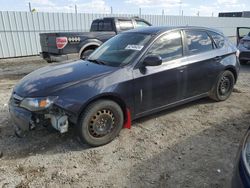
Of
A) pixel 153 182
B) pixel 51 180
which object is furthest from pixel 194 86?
pixel 51 180

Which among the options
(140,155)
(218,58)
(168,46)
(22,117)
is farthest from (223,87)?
(22,117)

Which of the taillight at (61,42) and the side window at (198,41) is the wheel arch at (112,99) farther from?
the taillight at (61,42)

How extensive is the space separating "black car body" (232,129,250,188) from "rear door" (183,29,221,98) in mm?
2552

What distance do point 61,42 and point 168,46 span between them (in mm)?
4282

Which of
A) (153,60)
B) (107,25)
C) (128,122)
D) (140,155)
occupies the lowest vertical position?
(140,155)

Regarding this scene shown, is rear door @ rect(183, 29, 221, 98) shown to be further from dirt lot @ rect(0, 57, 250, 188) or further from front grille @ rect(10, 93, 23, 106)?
front grille @ rect(10, 93, 23, 106)

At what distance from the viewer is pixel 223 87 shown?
17.4ft

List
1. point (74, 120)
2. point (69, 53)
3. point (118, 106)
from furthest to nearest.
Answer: point (69, 53) < point (118, 106) < point (74, 120)

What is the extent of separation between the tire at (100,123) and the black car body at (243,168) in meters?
2.02

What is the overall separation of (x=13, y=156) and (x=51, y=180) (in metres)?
0.86

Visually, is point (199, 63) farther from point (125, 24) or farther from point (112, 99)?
point (125, 24)

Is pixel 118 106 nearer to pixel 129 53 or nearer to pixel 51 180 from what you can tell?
pixel 129 53

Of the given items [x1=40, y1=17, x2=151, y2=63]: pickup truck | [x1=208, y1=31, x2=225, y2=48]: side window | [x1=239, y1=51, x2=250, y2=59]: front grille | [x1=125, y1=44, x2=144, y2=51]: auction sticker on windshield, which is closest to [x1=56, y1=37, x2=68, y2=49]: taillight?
[x1=40, y1=17, x2=151, y2=63]: pickup truck

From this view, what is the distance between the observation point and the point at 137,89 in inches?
152
